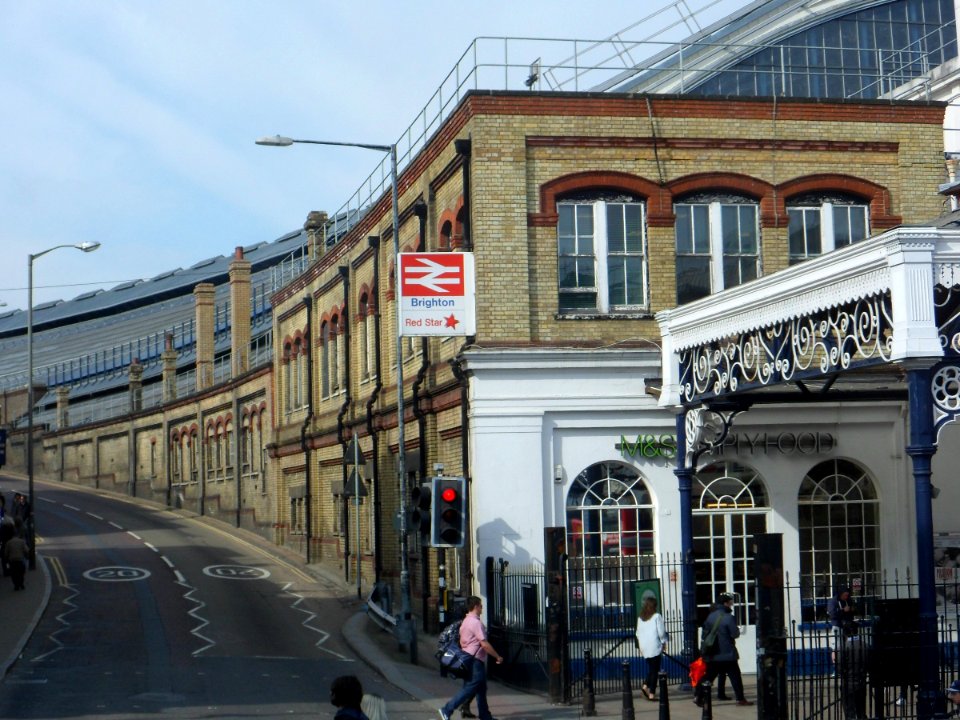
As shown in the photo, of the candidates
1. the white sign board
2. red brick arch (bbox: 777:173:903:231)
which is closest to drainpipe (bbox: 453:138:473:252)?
the white sign board

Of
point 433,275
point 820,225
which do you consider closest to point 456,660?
point 433,275

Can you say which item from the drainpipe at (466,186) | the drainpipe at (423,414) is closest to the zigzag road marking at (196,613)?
the drainpipe at (423,414)

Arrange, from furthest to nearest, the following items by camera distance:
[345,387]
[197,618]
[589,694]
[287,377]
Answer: [287,377] < [345,387] < [197,618] < [589,694]

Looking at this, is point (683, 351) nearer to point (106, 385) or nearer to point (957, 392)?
point (957, 392)

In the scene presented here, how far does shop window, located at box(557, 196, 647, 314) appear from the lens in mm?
24750

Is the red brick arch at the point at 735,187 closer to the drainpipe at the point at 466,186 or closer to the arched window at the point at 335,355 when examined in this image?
the drainpipe at the point at 466,186

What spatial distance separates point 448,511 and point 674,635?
4076 millimetres

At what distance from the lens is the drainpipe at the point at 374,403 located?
1271 inches

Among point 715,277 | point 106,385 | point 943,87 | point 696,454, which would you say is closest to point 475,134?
point 715,277

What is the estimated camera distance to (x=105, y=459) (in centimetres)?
7088

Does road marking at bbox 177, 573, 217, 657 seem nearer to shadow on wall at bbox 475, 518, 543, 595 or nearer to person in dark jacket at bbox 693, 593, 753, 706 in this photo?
shadow on wall at bbox 475, 518, 543, 595

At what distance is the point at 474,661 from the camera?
17766mm

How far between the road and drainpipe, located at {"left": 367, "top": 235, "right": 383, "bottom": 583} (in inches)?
52.7

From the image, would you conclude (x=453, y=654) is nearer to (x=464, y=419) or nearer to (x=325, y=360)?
(x=464, y=419)
